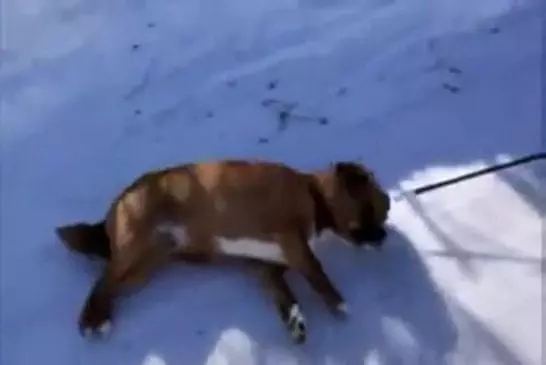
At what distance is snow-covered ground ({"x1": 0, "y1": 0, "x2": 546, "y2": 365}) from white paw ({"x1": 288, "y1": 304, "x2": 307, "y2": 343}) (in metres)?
0.01

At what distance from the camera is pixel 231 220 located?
112cm

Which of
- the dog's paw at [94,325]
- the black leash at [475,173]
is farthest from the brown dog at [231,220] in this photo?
the black leash at [475,173]

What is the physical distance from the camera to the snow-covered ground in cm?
111

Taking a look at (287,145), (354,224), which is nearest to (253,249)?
(354,224)

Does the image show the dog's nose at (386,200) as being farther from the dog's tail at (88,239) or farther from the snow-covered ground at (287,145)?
the dog's tail at (88,239)

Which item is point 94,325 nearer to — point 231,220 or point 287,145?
point 231,220

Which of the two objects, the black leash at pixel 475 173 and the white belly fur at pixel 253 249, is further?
the black leash at pixel 475 173

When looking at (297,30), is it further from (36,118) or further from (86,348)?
(86,348)

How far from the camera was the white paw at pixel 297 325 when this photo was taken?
109 centimetres

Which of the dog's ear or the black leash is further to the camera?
the black leash

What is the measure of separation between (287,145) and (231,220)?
23 cm

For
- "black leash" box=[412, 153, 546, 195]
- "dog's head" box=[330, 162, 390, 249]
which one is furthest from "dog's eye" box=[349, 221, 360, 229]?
"black leash" box=[412, 153, 546, 195]

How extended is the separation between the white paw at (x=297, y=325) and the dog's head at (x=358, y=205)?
0.12 metres

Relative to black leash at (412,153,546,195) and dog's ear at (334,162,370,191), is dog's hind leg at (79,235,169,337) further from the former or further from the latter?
black leash at (412,153,546,195)
